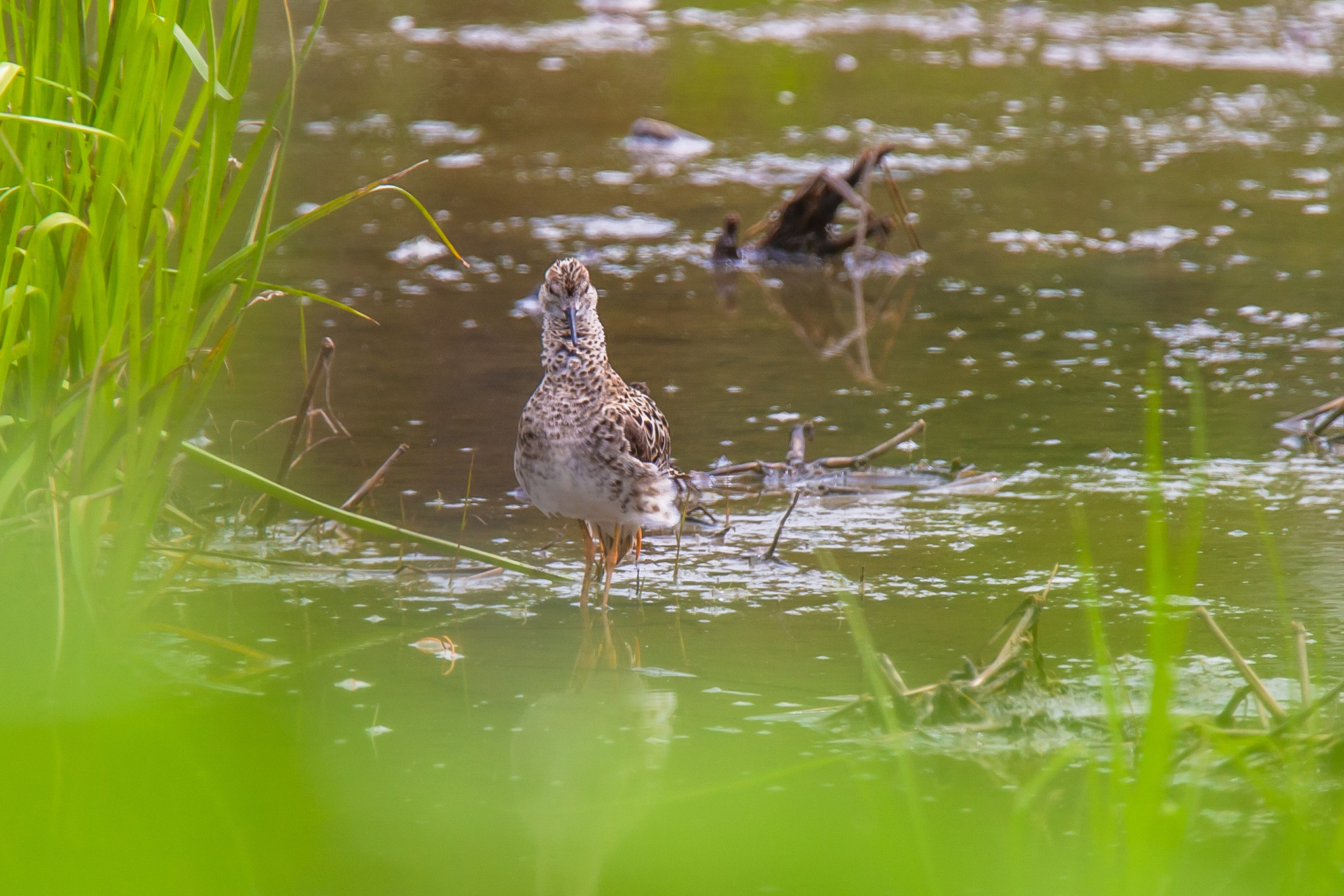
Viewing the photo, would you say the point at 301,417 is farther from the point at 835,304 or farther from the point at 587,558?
the point at 835,304

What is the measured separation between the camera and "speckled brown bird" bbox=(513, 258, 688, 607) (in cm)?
454

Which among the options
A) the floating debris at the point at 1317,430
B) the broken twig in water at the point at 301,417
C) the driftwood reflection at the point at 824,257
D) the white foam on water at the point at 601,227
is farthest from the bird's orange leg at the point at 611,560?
the white foam on water at the point at 601,227

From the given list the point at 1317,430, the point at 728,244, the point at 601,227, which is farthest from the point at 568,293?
the point at 601,227

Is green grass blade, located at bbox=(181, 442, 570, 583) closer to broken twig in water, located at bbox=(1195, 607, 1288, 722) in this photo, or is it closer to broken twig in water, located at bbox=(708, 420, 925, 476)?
broken twig in water, located at bbox=(708, 420, 925, 476)

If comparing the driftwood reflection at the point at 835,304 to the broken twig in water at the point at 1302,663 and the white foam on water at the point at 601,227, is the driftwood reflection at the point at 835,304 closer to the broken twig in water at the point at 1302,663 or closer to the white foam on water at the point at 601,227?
the white foam on water at the point at 601,227

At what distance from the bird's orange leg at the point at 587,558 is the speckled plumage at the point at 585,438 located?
0.05 metres

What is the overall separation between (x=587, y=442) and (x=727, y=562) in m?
0.61

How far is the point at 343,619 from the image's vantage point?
433cm

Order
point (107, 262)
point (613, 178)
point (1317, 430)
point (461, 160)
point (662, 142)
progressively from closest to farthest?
point (107, 262)
point (1317, 430)
point (613, 178)
point (461, 160)
point (662, 142)

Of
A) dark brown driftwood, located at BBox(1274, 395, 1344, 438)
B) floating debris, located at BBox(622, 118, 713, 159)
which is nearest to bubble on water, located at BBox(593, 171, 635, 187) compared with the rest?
floating debris, located at BBox(622, 118, 713, 159)

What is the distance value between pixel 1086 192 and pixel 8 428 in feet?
26.2

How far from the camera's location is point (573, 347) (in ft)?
15.7

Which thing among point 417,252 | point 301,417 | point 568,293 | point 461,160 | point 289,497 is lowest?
point 417,252

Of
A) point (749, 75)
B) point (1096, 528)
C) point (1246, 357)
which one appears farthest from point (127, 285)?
point (749, 75)
